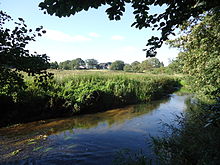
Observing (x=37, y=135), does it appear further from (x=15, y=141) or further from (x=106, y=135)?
(x=106, y=135)

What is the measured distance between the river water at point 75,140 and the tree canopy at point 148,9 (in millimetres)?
3505

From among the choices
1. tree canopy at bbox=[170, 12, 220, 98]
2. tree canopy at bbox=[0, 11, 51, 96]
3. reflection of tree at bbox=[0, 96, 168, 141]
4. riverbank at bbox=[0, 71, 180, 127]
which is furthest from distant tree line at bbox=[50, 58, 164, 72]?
tree canopy at bbox=[0, 11, 51, 96]

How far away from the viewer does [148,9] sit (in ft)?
7.95

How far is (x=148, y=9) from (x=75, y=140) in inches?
206

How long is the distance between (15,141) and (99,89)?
6.02m

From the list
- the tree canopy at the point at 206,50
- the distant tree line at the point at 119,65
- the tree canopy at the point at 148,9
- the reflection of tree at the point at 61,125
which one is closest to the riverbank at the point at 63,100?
the reflection of tree at the point at 61,125

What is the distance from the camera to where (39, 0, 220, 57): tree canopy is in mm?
2145

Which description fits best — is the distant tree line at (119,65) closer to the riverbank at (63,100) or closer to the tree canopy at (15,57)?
the riverbank at (63,100)

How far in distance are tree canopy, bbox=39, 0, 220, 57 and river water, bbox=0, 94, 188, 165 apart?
3.50m

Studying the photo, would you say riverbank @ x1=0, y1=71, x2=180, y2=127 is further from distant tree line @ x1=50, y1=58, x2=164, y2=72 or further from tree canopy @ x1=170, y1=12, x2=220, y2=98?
distant tree line @ x1=50, y1=58, x2=164, y2=72

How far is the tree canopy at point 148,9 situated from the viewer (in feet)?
7.04

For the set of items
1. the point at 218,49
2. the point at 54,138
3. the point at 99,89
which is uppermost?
the point at 218,49

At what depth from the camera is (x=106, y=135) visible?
21.2 ft

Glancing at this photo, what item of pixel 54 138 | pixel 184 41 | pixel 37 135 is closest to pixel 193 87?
pixel 184 41
